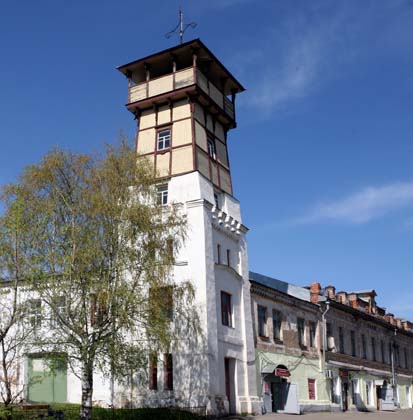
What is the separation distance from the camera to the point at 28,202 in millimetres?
21031

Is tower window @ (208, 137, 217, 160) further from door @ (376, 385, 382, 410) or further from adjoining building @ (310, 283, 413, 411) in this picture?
door @ (376, 385, 382, 410)

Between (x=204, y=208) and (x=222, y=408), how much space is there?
8.73 metres

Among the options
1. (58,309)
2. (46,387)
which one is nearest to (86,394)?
(58,309)

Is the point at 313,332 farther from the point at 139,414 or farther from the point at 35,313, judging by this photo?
the point at 35,313

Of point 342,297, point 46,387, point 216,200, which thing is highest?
point 216,200

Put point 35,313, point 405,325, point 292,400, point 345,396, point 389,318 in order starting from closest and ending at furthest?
point 35,313 < point 292,400 < point 345,396 < point 389,318 < point 405,325

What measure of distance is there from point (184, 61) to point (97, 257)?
14475 millimetres

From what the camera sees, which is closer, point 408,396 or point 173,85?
point 173,85

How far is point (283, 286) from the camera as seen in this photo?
40.5m

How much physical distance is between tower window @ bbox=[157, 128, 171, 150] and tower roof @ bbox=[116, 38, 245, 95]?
3.90 meters

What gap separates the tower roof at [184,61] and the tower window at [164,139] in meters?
3.90

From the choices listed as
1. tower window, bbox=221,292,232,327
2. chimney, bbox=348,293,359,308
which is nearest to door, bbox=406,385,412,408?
chimney, bbox=348,293,359,308

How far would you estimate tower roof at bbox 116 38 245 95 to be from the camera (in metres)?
30.3

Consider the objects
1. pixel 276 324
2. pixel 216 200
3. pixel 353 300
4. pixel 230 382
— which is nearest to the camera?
pixel 230 382
